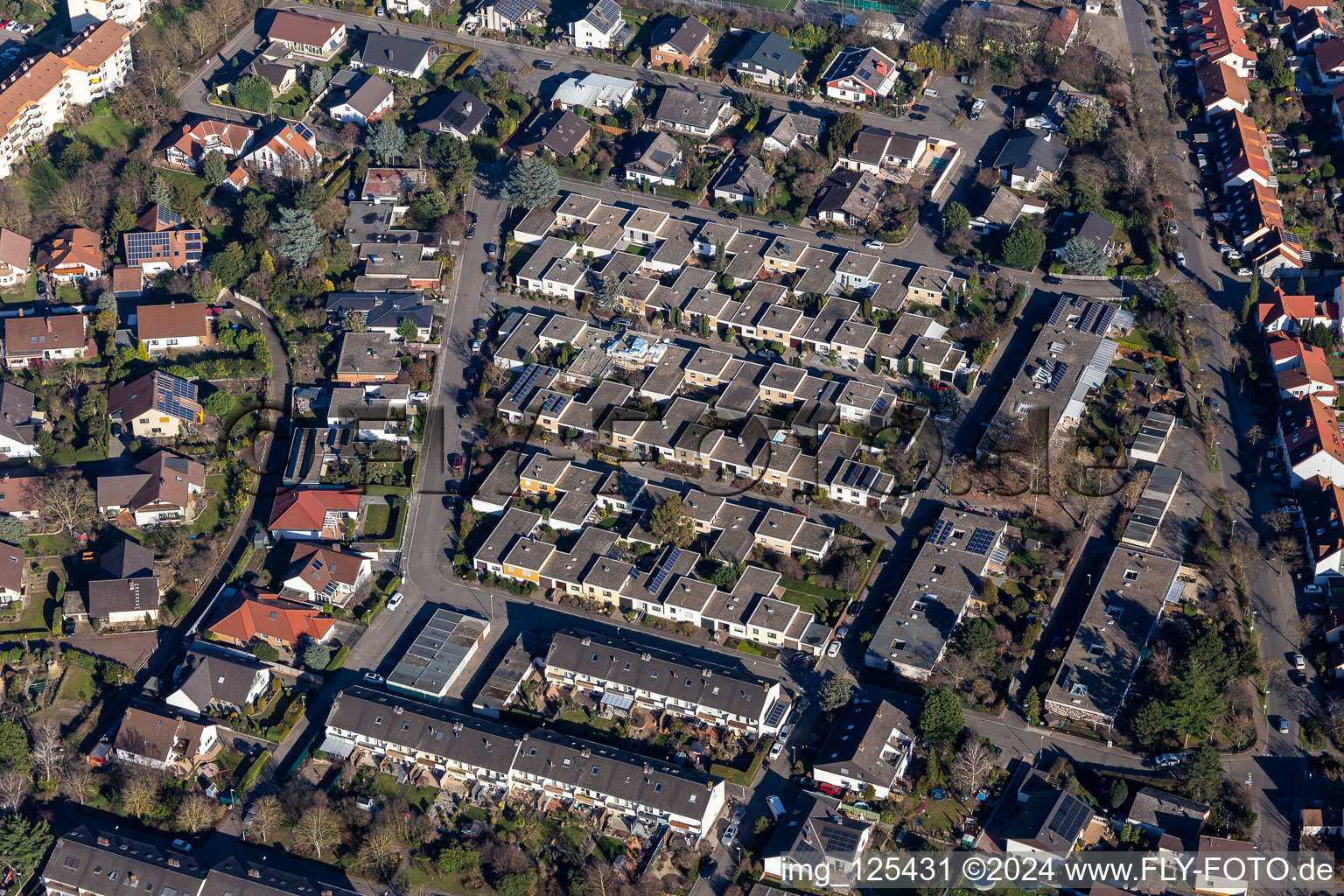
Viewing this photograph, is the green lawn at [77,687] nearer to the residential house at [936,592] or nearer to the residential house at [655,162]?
the residential house at [936,592]

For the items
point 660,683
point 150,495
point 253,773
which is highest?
point 660,683

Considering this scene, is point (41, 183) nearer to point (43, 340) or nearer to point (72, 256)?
point (72, 256)

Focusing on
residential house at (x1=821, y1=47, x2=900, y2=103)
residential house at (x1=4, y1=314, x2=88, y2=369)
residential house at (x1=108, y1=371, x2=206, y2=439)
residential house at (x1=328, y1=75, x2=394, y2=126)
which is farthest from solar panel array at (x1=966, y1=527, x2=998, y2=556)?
residential house at (x1=328, y1=75, x2=394, y2=126)

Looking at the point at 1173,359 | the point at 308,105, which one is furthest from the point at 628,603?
the point at 308,105

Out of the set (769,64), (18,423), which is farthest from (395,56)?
(18,423)

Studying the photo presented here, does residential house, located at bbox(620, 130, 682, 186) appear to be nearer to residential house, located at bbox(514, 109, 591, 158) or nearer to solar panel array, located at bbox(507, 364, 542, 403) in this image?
residential house, located at bbox(514, 109, 591, 158)

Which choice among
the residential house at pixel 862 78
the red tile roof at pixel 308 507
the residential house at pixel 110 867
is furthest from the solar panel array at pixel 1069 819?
the residential house at pixel 862 78
